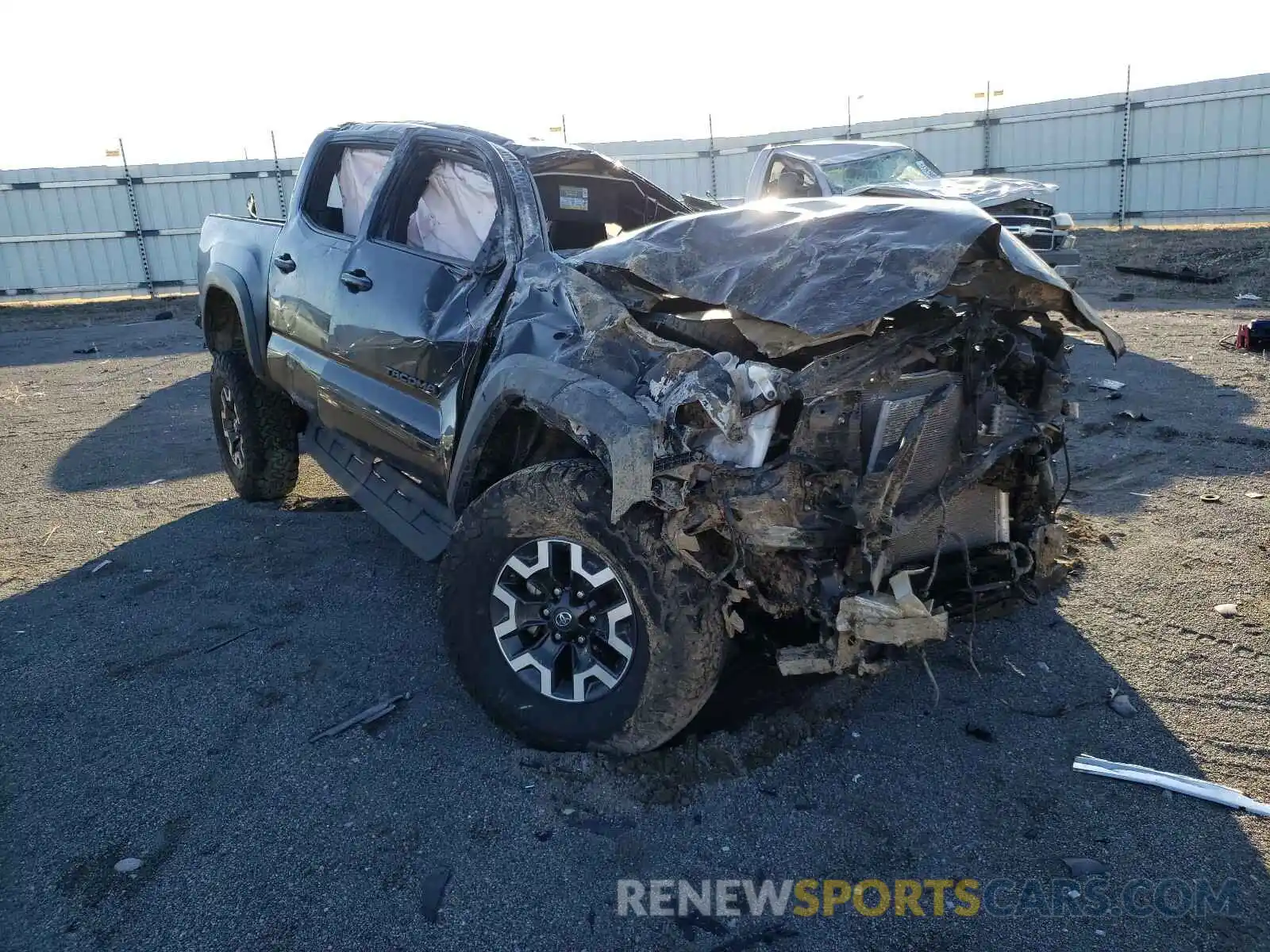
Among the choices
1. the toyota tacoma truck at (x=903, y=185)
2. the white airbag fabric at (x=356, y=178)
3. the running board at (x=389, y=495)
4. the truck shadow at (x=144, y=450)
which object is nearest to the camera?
the running board at (x=389, y=495)

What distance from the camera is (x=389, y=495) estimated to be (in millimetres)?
4426

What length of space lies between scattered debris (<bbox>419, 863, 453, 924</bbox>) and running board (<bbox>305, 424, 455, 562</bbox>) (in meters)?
1.52

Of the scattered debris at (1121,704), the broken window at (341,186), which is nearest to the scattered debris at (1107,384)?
the scattered debris at (1121,704)

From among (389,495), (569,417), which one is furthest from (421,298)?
(569,417)

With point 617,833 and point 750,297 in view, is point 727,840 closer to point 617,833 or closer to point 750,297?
point 617,833

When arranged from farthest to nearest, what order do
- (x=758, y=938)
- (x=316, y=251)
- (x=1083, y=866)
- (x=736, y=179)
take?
(x=736, y=179) → (x=316, y=251) → (x=1083, y=866) → (x=758, y=938)

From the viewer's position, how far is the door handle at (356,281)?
4199mm

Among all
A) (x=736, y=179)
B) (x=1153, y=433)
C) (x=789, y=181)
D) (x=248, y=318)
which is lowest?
(x=1153, y=433)

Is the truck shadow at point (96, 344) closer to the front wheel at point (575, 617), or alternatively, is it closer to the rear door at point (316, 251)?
the rear door at point (316, 251)

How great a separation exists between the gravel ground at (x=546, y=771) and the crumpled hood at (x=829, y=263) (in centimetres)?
139

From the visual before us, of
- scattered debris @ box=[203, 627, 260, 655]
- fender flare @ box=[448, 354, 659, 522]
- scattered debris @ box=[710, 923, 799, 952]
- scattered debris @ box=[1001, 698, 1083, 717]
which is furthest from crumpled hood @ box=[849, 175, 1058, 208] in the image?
scattered debris @ box=[710, 923, 799, 952]

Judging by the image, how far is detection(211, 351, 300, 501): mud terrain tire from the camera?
568cm

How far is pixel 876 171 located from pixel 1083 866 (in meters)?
9.37

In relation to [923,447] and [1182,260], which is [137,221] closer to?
[1182,260]
